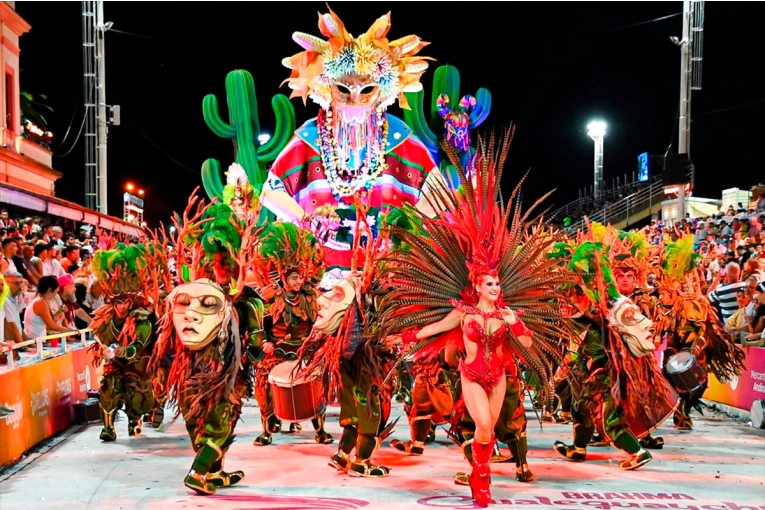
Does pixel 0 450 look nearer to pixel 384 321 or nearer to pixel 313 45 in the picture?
pixel 384 321

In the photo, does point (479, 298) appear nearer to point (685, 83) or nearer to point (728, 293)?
point (728, 293)

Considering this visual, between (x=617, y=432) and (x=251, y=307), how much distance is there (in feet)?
9.92

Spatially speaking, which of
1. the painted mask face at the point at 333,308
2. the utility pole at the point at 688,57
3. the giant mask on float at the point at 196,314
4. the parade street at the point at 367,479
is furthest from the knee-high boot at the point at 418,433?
the utility pole at the point at 688,57

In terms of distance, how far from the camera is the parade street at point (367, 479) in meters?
6.04

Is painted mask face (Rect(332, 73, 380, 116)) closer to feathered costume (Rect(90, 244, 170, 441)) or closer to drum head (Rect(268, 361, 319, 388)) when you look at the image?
feathered costume (Rect(90, 244, 170, 441))

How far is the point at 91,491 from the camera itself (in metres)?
6.36

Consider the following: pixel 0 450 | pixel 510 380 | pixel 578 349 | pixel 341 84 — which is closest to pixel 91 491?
pixel 0 450

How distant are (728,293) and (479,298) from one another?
6785 mm

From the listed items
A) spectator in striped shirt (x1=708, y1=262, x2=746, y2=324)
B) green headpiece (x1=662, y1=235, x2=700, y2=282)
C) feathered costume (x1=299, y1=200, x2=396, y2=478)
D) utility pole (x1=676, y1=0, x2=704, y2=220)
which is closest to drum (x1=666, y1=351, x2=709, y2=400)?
green headpiece (x1=662, y1=235, x2=700, y2=282)

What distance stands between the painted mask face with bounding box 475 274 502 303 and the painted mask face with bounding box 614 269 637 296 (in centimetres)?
218

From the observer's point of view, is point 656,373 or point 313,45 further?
point 313,45

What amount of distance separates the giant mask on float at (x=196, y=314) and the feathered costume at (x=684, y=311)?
4.76 meters

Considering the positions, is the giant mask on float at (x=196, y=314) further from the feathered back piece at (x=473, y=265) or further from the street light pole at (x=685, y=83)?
the street light pole at (x=685, y=83)

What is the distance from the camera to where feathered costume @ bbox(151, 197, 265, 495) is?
20.1 ft
